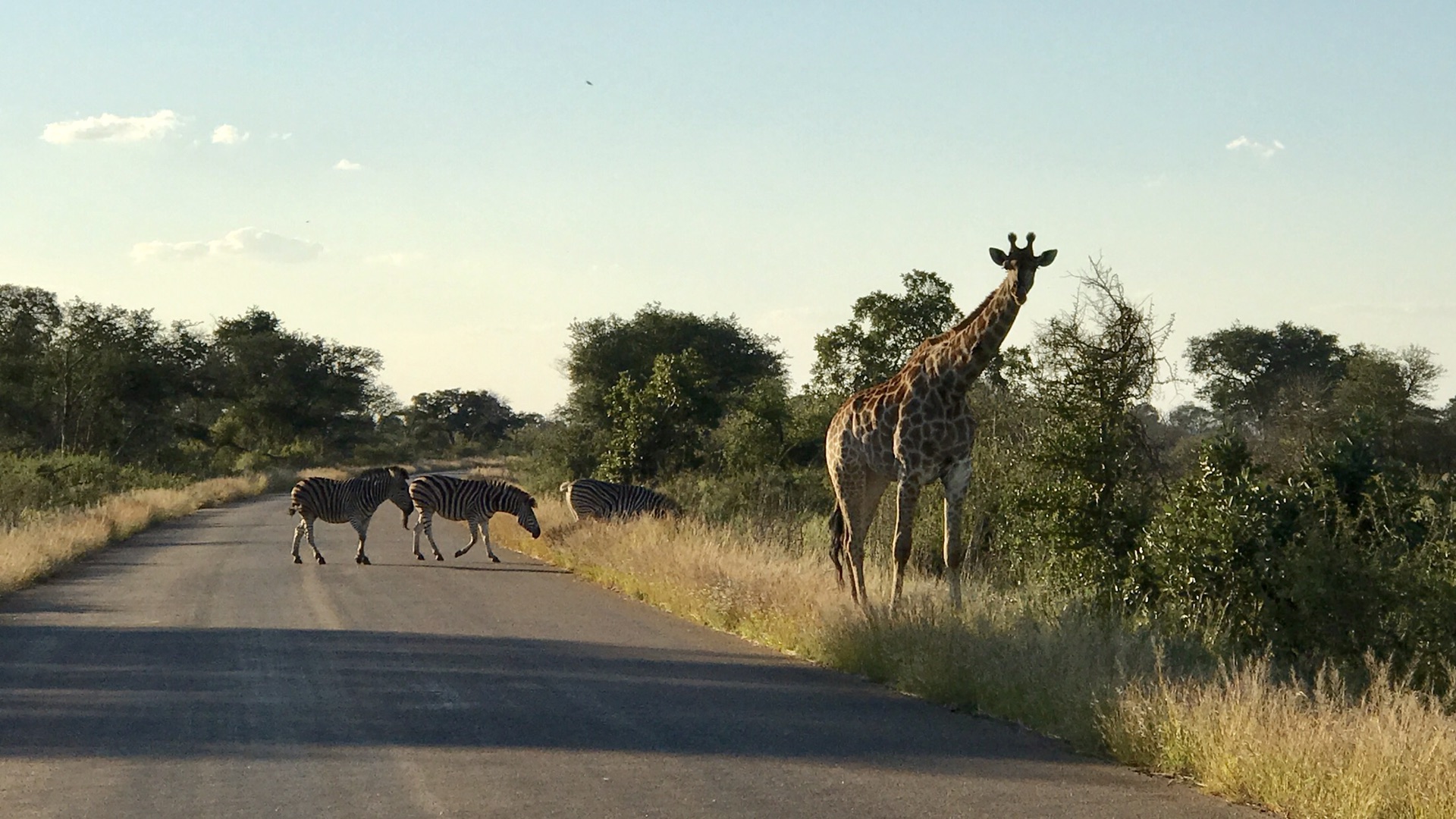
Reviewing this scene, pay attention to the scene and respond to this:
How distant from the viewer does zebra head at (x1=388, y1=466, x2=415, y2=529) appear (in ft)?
81.5


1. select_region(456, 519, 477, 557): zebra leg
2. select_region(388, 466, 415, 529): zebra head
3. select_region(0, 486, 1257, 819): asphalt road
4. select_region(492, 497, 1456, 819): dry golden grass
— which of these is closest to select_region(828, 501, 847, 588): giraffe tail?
select_region(492, 497, 1456, 819): dry golden grass

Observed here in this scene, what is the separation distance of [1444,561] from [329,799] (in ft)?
27.1

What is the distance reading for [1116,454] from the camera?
1367 centimetres

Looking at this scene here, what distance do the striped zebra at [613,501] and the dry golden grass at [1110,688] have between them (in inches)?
281

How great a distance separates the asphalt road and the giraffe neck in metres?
2.79

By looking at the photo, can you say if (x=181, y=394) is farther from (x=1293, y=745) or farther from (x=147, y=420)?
(x=1293, y=745)

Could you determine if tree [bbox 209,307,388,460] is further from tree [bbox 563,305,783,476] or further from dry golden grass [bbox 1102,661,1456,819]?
dry golden grass [bbox 1102,661,1456,819]

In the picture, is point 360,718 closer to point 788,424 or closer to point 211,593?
point 211,593

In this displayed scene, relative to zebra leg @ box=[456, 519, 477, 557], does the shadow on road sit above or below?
below

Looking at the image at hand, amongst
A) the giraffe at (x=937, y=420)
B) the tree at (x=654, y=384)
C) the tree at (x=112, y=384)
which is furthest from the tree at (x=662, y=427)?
the tree at (x=112, y=384)

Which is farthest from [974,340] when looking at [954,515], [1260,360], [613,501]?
[1260,360]

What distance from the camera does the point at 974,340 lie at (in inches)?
476

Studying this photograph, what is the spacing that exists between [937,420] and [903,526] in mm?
928

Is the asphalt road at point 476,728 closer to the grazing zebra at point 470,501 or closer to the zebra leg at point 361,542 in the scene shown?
the zebra leg at point 361,542
